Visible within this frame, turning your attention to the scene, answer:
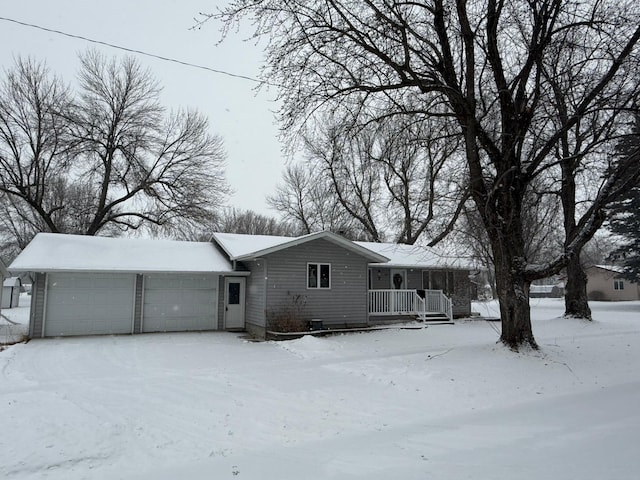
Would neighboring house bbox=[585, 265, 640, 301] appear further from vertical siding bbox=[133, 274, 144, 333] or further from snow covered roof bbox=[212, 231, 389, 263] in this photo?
vertical siding bbox=[133, 274, 144, 333]

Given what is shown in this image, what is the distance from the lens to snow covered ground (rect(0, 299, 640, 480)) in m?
4.45

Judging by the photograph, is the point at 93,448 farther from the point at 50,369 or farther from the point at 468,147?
the point at 468,147

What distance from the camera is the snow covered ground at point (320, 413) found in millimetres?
4445

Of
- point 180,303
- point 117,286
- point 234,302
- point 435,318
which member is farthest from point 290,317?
point 435,318

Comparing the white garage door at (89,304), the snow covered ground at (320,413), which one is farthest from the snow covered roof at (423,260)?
the white garage door at (89,304)

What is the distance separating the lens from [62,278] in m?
14.2

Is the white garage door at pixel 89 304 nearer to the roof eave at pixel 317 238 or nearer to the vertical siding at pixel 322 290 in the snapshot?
the roof eave at pixel 317 238

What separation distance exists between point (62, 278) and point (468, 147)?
13.6 metres

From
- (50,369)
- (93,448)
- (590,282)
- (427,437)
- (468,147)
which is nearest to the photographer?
(93,448)

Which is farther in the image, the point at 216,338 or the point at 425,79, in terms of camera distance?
the point at 216,338

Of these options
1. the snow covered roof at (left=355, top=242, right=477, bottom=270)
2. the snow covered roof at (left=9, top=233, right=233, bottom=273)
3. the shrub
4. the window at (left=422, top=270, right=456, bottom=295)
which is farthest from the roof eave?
the window at (left=422, top=270, right=456, bottom=295)

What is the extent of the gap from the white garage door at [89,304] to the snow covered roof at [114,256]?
0.57 m

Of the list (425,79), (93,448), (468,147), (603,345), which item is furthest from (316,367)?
(603,345)

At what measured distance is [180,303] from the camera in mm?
15828
